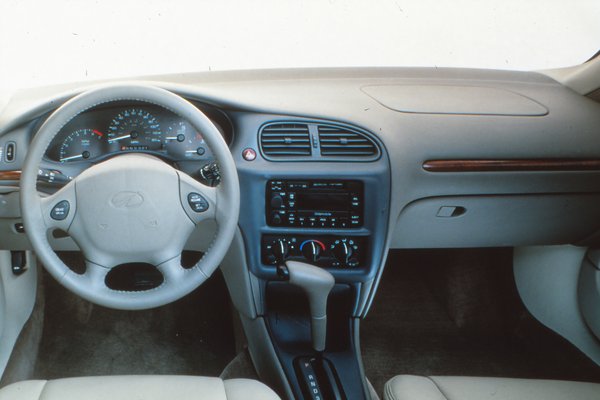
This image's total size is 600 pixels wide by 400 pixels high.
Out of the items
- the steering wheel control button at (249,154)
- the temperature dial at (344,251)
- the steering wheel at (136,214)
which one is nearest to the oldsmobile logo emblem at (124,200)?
the steering wheel at (136,214)

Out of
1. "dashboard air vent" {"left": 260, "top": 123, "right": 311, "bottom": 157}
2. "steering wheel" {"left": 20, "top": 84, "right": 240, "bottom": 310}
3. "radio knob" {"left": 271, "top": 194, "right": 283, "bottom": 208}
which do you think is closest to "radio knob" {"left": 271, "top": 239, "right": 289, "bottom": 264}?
"radio knob" {"left": 271, "top": 194, "right": 283, "bottom": 208}

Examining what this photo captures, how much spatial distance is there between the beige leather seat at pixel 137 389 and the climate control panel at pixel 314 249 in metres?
0.42

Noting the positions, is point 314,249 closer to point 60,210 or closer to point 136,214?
point 136,214

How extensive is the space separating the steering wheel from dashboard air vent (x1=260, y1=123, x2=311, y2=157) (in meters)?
0.27

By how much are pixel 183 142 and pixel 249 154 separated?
0.17 m

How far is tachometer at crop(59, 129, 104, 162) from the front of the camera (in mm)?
1494

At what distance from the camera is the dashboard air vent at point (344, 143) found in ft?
5.03

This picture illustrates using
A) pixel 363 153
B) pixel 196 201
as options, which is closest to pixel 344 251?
pixel 363 153

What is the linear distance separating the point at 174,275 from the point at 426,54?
99 cm

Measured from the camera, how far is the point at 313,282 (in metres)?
1.46

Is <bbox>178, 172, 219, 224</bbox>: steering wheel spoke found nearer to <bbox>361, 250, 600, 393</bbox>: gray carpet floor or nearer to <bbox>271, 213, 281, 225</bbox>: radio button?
<bbox>271, 213, 281, 225</bbox>: radio button

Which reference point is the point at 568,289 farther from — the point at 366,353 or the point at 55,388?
the point at 55,388

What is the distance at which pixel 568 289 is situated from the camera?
6.84ft

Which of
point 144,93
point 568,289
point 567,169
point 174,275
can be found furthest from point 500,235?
point 144,93
